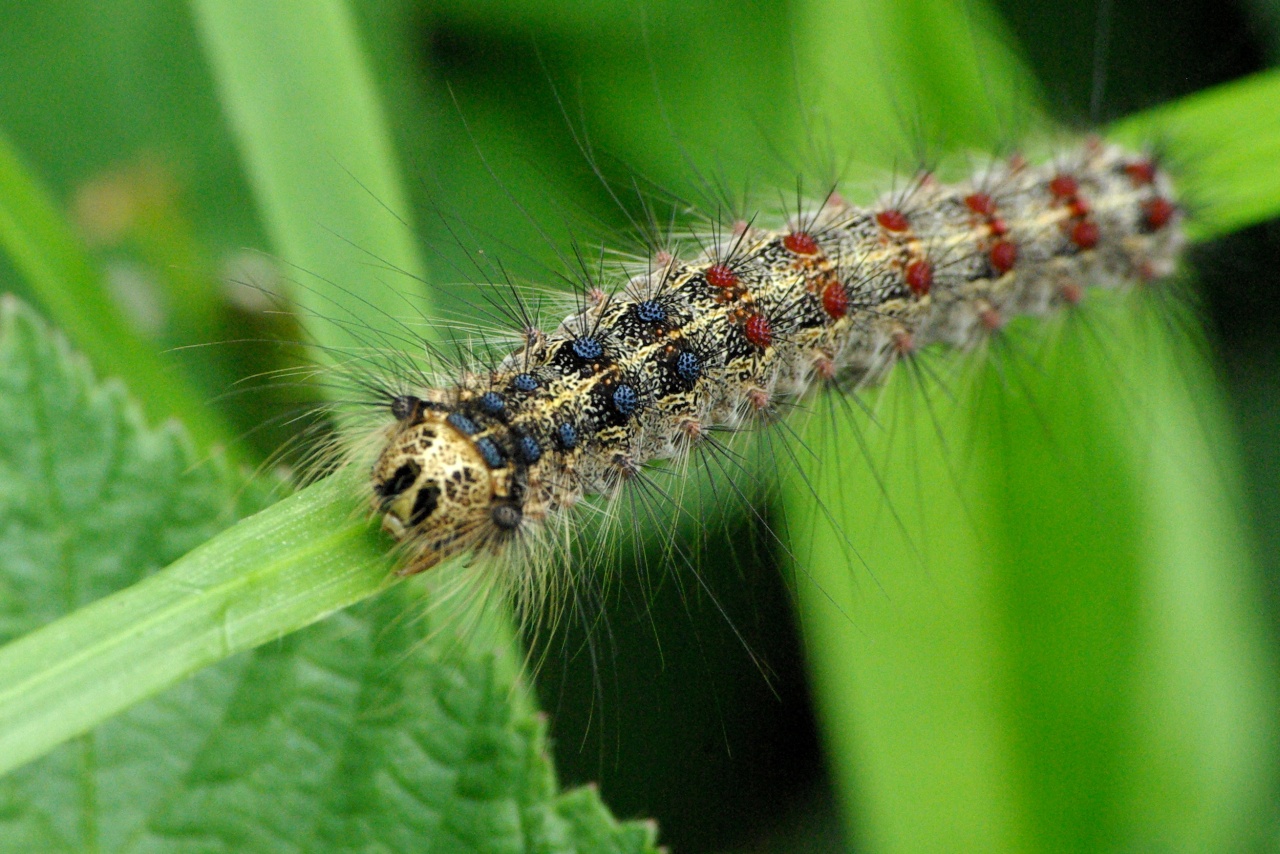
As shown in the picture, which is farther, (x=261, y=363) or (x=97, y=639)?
(x=261, y=363)

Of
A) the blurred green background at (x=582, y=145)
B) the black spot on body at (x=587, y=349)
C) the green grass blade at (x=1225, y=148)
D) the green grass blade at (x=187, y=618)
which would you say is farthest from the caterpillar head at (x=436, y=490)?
the green grass blade at (x=1225, y=148)

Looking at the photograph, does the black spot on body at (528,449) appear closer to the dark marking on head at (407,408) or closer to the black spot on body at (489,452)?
the black spot on body at (489,452)

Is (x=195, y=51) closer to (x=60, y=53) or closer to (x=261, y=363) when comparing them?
(x=60, y=53)

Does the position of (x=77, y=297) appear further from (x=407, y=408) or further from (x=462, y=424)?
(x=462, y=424)

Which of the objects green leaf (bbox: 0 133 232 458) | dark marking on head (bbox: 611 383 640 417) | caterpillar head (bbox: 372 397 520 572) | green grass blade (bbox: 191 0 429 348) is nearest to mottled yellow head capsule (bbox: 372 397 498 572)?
caterpillar head (bbox: 372 397 520 572)

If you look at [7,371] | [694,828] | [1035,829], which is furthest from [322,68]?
[1035,829]

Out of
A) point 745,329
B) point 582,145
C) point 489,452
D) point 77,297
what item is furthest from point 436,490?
point 582,145
